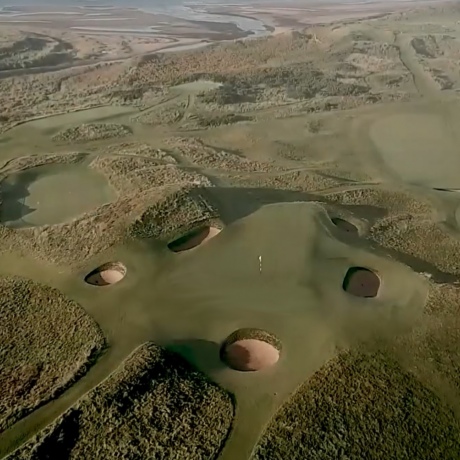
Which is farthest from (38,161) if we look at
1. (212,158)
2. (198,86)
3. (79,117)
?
(198,86)

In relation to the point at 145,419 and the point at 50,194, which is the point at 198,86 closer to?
the point at 50,194

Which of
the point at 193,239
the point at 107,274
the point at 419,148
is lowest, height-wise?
the point at 419,148

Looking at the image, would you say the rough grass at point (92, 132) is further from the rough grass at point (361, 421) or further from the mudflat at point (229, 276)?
the rough grass at point (361, 421)

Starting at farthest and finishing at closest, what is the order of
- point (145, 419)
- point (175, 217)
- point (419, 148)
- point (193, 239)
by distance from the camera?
point (419, 148) < point (175, 217) < point (193, 239) < point (145, 419)

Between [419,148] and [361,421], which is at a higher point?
[361,421]

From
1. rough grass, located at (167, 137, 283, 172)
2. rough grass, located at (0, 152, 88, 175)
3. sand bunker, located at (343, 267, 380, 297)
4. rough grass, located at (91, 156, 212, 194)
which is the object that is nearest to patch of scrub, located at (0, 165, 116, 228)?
rough grass, located at (0, 152, 88, 175)

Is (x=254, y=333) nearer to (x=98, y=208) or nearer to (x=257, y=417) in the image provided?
(x=257, y=417)
